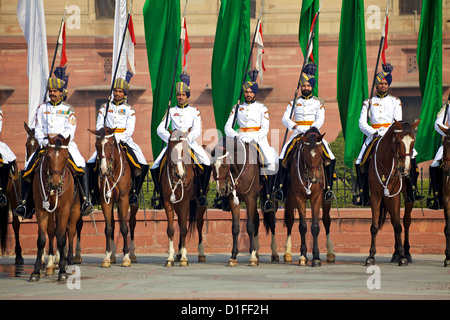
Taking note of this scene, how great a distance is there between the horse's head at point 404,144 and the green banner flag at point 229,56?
15.2ft

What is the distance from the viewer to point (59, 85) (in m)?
16.0

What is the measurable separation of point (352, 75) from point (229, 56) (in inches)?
102

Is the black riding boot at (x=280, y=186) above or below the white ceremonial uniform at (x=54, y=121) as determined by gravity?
below

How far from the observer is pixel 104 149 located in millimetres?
16266

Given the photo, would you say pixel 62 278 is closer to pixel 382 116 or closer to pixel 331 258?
pixel 331 258

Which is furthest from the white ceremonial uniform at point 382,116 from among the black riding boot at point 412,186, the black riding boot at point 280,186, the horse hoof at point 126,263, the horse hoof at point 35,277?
the horse hoof at point 35,277

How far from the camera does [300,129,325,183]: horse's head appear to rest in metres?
16.3

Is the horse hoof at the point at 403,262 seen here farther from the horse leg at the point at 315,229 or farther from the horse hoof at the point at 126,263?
the horse hoof at the point at 126,263

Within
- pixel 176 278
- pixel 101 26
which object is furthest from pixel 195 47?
pixel 176 278

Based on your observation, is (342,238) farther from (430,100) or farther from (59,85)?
(59,85)

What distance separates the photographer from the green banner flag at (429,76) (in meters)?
18.8

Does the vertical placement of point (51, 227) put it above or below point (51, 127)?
below

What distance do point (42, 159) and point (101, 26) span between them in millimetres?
17823

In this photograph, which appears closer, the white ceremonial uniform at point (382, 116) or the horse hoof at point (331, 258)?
the white ceremonial uniform at point (382, 116)
